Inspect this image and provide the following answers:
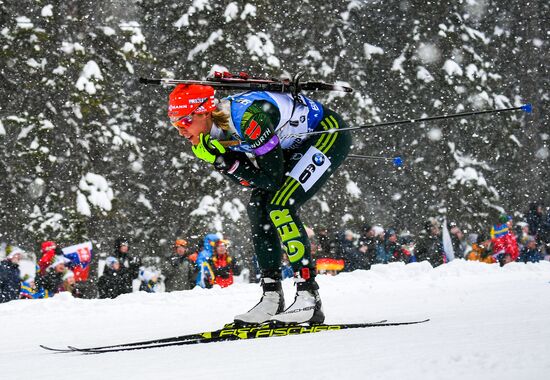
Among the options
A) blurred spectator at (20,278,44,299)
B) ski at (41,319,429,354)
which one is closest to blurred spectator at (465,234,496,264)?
blurred spectator at (20,278,44,299)

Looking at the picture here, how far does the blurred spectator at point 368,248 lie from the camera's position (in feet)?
48.6

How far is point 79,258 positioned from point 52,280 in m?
1.39

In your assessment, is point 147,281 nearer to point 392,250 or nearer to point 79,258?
point 79,258

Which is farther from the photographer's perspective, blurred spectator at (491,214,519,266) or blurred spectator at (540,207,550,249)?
blurred spectator at (540,207,550,249)

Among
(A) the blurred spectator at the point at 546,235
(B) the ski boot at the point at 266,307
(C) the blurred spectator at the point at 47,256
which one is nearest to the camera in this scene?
(B) the ski boot at the point at 266,307

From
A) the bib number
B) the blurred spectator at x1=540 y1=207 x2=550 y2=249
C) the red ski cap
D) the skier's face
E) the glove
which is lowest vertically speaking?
the bib number

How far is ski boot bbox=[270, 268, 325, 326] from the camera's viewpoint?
15.8 feet

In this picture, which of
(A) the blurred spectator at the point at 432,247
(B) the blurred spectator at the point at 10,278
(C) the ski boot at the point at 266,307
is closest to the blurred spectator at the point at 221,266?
(B) the blurred spectator at the point at 10,278

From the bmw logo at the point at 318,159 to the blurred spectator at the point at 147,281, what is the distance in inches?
318

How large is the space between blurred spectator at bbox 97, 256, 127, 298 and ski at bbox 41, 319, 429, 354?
7455mm

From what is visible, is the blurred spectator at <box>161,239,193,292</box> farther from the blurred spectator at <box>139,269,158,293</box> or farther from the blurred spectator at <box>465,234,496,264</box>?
the blurred spectator at <box>465,234,496,264</box>

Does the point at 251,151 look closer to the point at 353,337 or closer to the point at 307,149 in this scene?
the point at 307,149

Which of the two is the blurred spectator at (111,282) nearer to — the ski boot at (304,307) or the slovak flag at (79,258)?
the slovak flag at (79,258)

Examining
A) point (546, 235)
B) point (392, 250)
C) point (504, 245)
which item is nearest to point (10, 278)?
point (392, 250)
